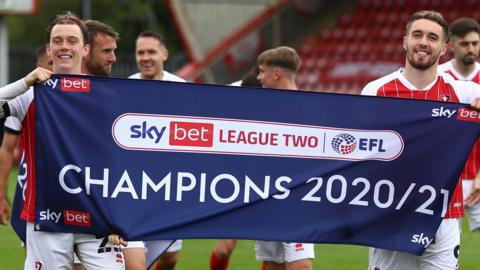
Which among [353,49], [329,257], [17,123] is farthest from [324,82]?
[17,123]

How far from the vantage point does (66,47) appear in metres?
6.07

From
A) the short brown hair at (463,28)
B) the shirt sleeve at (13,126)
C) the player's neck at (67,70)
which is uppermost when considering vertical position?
the short brown hair at (463,28)

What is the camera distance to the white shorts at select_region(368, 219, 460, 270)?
6.27 metres

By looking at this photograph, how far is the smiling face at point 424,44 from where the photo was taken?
20.5ft

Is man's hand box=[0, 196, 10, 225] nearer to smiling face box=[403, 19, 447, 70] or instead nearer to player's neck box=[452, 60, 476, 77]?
smiling face box=[403, 19, 447, 70]

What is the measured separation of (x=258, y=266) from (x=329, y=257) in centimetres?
89

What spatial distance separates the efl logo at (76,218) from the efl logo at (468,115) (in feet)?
7.31

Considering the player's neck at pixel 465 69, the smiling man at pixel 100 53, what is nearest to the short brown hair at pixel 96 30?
the smiling man at pixel 100 53

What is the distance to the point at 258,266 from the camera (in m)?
9.91

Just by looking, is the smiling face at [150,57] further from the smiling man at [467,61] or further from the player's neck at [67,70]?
the player's neck at [67,70]

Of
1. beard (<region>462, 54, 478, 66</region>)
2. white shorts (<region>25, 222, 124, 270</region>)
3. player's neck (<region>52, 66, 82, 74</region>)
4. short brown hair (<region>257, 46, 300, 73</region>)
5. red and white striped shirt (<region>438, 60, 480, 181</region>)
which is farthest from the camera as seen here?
beard (<region>462, 54, 478, 66</region>)

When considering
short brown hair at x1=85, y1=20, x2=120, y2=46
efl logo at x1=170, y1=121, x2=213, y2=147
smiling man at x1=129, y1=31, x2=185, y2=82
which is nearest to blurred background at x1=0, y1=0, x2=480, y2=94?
smiling man at x1=129, y1=31, x2=185, y2=82

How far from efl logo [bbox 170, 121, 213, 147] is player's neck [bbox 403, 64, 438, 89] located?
124 cm

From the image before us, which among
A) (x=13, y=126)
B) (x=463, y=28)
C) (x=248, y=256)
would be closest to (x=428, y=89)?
(x=13, y=126)
